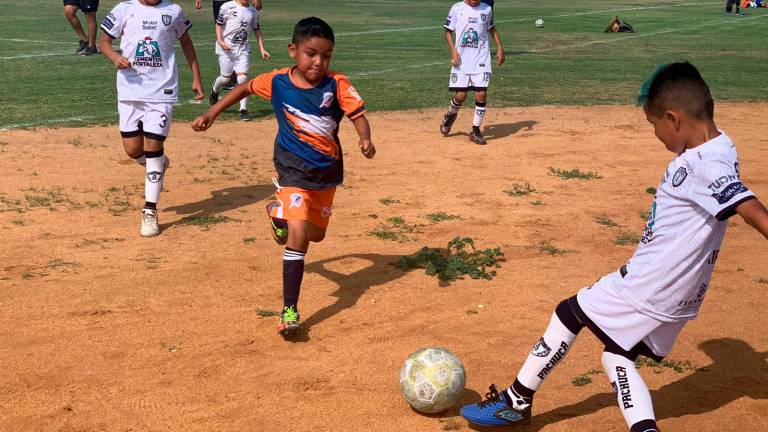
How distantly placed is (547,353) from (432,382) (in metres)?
0.70

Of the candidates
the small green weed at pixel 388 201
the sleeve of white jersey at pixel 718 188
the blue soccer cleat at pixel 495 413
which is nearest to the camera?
the sleeve of white jersey at pixel 718 188

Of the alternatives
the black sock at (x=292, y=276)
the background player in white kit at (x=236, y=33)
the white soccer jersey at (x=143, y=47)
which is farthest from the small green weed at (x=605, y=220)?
the background player in white kit at (x=236, y=33)

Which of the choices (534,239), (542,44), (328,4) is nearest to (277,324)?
(534,239)

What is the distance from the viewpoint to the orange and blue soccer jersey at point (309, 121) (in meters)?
6.81

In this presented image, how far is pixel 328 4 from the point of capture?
4247 cm

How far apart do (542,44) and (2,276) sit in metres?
23.2

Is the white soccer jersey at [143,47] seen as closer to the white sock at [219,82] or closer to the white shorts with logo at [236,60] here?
the white shorts with logo at [236,60]

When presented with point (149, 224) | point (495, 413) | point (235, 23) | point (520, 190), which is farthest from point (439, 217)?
point (235, 23)

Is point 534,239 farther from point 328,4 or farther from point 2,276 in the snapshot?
point 328,4

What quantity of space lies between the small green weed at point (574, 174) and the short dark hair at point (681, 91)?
702 cm

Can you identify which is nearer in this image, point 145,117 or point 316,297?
point 316,297

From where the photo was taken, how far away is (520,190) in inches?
429

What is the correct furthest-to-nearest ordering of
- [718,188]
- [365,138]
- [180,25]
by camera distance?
[180,25], [365,138], [718,188]

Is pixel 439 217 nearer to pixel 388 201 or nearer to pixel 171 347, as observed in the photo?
pixel 388 201
